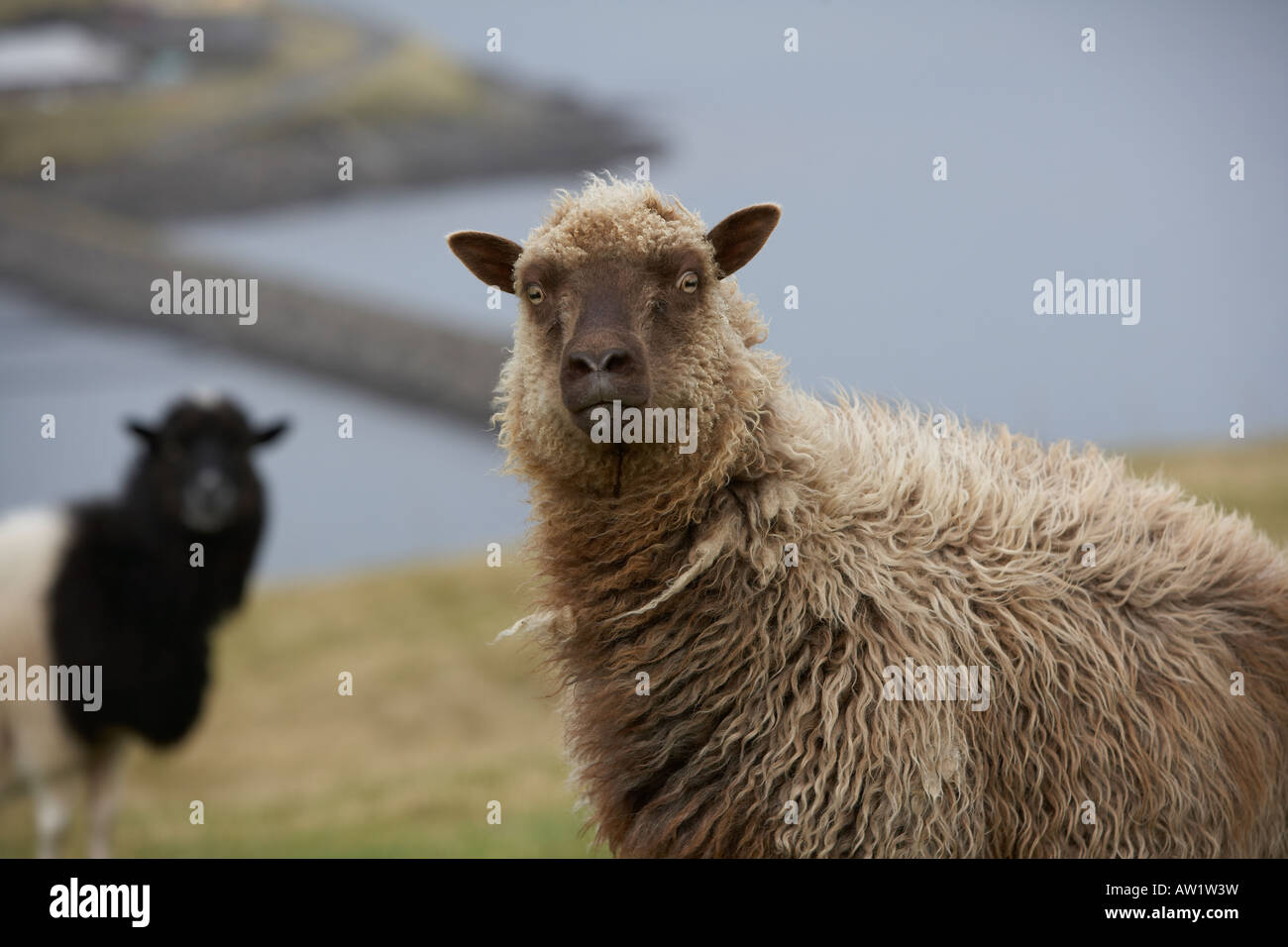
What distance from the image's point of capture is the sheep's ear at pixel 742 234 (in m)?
3.85

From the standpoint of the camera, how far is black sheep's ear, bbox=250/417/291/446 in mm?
8336

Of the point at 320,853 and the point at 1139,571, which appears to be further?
the point at 320,853

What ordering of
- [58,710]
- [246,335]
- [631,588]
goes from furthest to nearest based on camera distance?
A: [246,335]
[58,710]
[631,588]

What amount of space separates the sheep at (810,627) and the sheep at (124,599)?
16.0 ft

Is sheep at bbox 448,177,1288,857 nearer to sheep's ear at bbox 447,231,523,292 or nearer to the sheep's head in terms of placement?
the sheep's head

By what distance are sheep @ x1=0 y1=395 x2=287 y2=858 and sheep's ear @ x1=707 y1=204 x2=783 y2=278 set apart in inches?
204

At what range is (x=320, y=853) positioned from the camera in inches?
311

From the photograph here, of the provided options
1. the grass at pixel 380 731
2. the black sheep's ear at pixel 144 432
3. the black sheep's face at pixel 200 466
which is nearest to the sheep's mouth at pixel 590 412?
the grass at pixel 380 731

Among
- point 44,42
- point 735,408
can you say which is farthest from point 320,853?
point 44,42

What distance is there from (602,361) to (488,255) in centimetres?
92

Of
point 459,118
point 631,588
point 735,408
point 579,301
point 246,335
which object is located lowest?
point 631,588

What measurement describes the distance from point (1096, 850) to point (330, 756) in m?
9.10

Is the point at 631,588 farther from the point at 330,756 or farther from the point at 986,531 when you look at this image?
the point at 330,756

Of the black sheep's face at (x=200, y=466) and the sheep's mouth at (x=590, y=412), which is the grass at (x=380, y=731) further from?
the sheep's mouth at (x=590, y=412)
